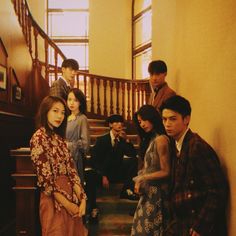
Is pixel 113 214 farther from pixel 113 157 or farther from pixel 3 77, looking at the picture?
pixel 3 77

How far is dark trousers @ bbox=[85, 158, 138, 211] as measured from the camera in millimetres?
3404

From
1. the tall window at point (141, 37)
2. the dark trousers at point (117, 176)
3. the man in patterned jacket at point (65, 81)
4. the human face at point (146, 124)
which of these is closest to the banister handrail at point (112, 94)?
the tall window at point (141, 37)

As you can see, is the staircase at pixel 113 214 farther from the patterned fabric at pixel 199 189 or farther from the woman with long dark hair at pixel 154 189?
the patterned fabric at pixel 199 189

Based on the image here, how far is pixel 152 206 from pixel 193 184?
2.23 feet

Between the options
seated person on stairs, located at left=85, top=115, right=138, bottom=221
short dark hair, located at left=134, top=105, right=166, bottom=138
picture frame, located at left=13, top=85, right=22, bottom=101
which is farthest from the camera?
picture frame, located at left=13, top=85, right=22, bottom=101

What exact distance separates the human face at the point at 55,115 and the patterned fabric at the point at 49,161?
0.23 feet

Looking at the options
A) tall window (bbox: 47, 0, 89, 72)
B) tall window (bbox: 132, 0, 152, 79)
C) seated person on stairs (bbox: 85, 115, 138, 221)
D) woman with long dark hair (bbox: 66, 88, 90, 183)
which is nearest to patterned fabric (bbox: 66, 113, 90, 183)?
woman with long dark hair (bbox: 66, 88, 90, 183)

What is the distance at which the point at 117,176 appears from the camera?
12.2ft

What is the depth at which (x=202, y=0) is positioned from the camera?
2039 millimetres

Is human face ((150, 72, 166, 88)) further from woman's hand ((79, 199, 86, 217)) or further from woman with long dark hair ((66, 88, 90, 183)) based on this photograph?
woman's hand ((79, 199, 86, 217))

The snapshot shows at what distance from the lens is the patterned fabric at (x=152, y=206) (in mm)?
2141

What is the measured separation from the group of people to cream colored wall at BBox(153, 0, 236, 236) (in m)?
0.12

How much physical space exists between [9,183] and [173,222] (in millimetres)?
2344

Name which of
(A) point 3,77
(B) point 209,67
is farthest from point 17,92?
(B) point 209,67
